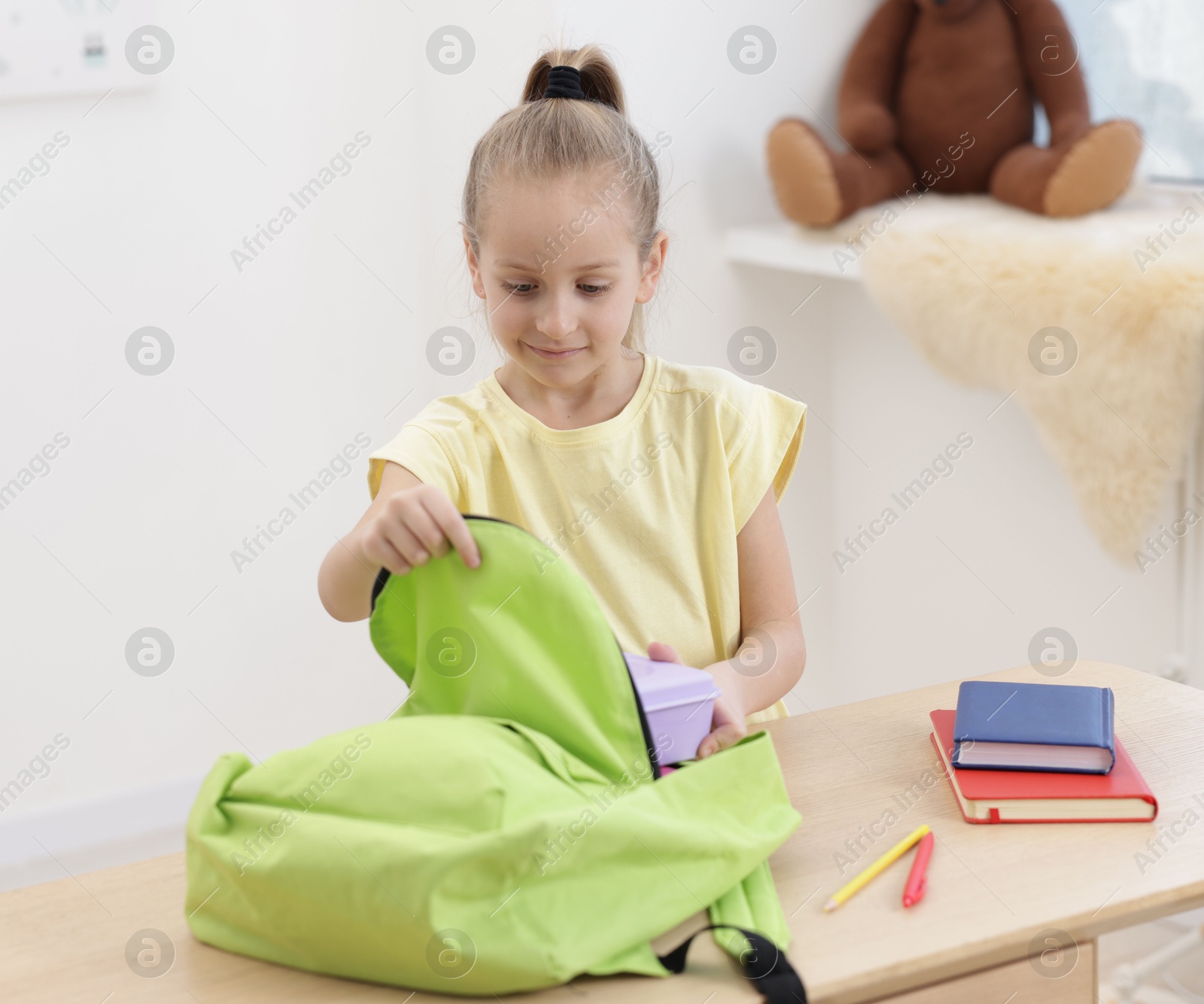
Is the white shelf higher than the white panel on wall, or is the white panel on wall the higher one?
the white panel on wall

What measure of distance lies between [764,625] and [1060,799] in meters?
0.38

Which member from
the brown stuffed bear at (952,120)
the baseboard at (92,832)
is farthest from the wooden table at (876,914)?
the baseboard at (92,832)

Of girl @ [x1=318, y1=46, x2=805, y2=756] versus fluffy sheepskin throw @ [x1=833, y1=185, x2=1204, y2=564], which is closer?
girl @ [x1=318, y1=46, x2=805, y2=756]

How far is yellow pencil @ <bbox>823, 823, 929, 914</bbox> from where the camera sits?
0.75 metres

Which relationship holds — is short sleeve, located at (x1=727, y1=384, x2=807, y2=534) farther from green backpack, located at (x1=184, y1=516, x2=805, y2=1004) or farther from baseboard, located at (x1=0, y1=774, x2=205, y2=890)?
baseboard, located at (x1=0, y1=774, x2=205, y2=890)

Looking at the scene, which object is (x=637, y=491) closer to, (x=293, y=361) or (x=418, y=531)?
(x=418, y=531)

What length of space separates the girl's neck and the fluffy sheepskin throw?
25.0 inches

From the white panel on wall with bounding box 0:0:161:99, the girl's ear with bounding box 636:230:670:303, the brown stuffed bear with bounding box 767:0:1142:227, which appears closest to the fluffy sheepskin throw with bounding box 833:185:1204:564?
the brown stuffed bear with bounding box 767:0:1142:227

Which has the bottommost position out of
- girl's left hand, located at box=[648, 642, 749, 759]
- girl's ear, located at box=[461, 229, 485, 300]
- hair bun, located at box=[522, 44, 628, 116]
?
girl's left hand, located at box=[648, 642, 749, 759]

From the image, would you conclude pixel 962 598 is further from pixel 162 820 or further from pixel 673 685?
pixel 162 820

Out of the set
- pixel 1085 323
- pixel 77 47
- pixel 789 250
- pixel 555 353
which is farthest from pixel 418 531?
pixel 77 47

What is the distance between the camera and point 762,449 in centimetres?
119

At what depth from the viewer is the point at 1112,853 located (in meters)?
0.80

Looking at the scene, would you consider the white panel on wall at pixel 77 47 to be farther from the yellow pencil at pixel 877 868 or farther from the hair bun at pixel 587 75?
the yellow pencil at pixel 877 868
